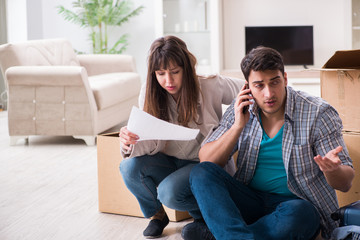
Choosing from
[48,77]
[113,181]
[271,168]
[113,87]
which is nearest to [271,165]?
[271,168]

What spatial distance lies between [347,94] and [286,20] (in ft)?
15.5

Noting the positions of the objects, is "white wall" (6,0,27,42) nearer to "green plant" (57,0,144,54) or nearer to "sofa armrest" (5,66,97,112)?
"green plant" (57,0,144,54)

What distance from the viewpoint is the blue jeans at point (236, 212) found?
154 centimetres

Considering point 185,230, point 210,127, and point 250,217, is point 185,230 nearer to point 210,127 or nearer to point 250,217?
point 250,217

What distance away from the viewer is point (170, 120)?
Answer: 194 cm

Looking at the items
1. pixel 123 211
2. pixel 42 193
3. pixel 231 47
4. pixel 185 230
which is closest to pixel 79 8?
pixel 231 47

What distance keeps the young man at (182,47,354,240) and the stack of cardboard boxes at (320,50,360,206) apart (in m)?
0.34

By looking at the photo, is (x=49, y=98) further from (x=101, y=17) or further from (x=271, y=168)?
(x=271, y=168)

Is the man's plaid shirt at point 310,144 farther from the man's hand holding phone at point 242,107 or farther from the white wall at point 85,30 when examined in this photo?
the white wall at point 85,30

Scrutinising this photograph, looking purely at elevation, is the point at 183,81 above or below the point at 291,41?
below

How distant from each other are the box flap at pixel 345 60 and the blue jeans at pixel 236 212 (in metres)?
0.59

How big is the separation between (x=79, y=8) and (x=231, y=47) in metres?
1.99

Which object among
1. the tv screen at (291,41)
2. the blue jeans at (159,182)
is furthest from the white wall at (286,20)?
the blue jeans at (159,182)

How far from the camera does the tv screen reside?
636 centimetres
